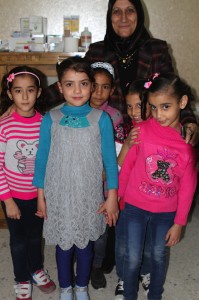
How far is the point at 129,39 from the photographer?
1583mm

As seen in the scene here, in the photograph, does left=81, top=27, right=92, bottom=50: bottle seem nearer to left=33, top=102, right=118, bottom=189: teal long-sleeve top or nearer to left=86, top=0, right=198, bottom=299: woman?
left=86, top=0, right=198, bottom=299: woman

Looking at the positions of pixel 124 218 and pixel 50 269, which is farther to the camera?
pixel 50 269

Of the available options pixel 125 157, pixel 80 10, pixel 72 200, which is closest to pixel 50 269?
pixel 72 200

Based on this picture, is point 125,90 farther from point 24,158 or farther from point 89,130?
point 24,158

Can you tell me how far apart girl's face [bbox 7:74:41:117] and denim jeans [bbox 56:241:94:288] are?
61 cm

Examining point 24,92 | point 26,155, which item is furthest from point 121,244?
point 24,92

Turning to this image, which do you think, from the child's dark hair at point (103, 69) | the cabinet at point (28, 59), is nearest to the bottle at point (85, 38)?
the cabinet at point (28, 59)

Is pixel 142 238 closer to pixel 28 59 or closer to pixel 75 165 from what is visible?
pixel 75 165

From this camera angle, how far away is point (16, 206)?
1.35m

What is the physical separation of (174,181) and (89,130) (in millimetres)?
376

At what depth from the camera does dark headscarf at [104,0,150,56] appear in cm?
158

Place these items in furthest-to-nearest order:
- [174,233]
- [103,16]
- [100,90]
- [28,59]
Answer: [103,16] < [28,59] < [100,90] < [174,233]

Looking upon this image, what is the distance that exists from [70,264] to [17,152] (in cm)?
53

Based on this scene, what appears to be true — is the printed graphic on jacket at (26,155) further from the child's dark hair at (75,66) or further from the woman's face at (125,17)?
the woman's face at (125,17)
